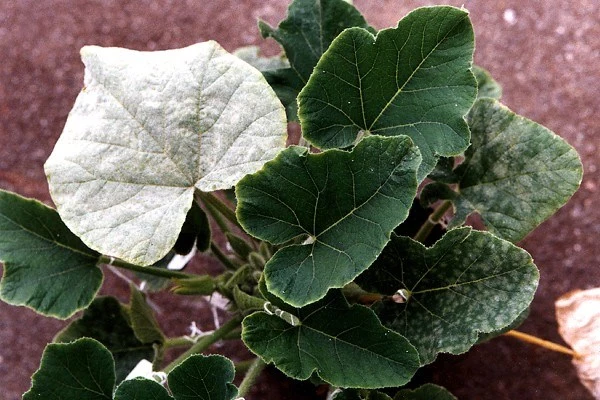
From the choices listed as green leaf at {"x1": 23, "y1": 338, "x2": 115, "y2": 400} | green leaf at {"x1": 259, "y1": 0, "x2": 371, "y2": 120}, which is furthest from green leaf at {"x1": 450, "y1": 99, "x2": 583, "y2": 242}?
green leaf at {"x1": 23, "y1": 338, "x2": 115, "y2": 400}

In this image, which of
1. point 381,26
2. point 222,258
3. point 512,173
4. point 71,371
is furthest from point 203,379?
point 381,26

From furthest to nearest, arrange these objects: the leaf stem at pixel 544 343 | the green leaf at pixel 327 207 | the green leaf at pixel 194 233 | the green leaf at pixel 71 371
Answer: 1. the leaf stem at pixel 544 343
2. the green leaf at pixel 194 233
3. the green leaf at pixel 71 371
4. the green leaf at pixel 327 207

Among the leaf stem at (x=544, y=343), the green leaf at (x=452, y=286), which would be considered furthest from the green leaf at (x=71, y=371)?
the leaf stem at (x=544, y=343)

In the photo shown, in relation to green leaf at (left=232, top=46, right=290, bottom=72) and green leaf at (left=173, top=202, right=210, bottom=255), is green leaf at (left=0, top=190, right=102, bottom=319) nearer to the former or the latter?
green leaf at (left=173, top=202, right=210, bottom=255)

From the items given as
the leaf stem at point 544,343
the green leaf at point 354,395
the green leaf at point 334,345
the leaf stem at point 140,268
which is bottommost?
the leaf stem at point 544,343

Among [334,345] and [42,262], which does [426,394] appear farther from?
[42,262]

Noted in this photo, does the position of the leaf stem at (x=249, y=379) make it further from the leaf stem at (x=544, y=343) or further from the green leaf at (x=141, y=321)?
the leaf stem at (x=544, y=343)

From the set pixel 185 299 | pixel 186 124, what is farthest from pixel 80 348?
pixel 185 299
